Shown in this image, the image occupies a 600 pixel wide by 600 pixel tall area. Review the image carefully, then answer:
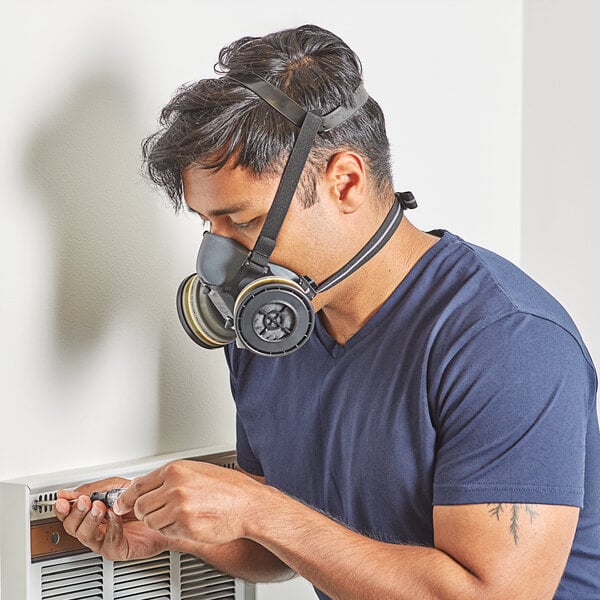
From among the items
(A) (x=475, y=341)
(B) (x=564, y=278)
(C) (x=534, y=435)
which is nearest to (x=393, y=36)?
(B) (x=564, y=278)

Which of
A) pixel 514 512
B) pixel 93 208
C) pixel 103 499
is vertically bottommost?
pixel 103 499

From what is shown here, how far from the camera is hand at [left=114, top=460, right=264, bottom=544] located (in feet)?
4.31

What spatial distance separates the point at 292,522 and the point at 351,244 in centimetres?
40

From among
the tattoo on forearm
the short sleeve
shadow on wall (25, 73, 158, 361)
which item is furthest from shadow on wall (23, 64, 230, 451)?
the tattoo on forearm

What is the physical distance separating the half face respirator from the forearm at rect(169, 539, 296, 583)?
17.0 inches

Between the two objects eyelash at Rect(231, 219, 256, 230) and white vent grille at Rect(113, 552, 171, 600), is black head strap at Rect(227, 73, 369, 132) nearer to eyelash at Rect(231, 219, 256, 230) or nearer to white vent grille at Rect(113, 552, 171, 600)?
eyelash at Rect(231, 219, 256, 230)

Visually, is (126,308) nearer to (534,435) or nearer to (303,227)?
(303,227)

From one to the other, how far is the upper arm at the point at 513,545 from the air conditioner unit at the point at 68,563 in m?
0.60

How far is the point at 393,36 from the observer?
2.09 meters

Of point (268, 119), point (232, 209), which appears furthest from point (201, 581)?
point (268, 119)

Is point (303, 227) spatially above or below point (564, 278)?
above

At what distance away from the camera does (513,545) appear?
4.10ft

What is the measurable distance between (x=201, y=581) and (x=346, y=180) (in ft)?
2.59

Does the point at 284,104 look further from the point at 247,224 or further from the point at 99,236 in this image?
the point at 99,236
